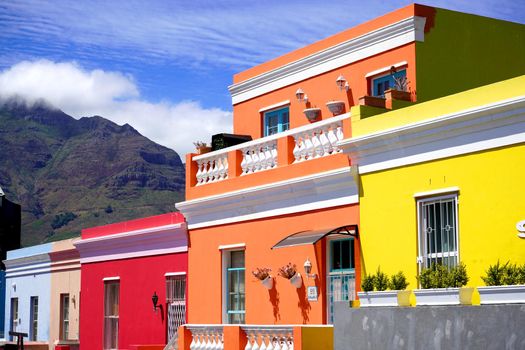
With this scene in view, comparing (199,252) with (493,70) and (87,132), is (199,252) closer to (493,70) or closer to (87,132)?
(493,70)

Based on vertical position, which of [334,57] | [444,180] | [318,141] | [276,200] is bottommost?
[444,180]

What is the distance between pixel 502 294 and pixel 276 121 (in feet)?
34.1

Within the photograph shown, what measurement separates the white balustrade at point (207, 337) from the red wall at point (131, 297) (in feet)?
9.25

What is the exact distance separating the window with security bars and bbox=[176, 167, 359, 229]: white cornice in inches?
64.9

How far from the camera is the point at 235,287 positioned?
19609 millimetres

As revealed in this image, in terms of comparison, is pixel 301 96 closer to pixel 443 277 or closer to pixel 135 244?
pixel 135 244

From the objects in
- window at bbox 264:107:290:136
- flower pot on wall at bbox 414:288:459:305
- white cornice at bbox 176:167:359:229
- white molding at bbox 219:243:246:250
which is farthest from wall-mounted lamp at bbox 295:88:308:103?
flower pot on wall at bbox 414:288:459:305

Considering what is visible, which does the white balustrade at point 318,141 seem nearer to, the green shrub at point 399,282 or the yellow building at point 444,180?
the yellow building at point 444,180

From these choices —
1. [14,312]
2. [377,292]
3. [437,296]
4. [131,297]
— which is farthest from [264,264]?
[14,312]

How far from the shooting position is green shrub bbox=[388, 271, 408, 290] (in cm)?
1469

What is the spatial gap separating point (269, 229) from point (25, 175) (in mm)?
121332

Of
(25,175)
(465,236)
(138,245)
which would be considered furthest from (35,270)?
(25,175)

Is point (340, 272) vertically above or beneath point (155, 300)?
above

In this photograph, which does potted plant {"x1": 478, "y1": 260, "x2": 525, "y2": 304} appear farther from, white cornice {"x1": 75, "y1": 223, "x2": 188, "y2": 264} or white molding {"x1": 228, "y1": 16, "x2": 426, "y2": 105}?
white cornice {"x1": 75, "y1": 223, "x2": 188, "y2": 264}
